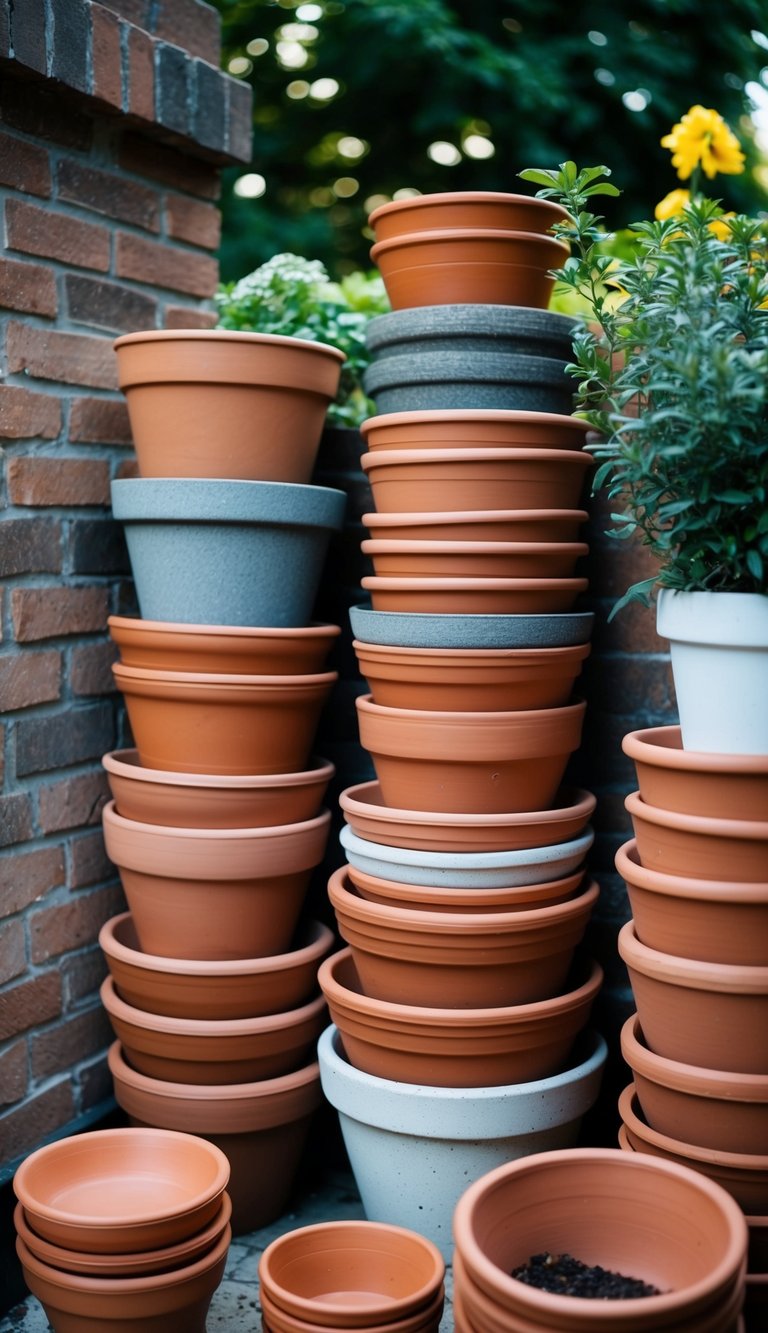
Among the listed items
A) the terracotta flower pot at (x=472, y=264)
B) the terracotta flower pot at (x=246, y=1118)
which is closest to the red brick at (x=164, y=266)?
the terracotta flower pot at (x=472, y=264)

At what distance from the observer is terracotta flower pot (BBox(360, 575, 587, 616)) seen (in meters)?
1.69

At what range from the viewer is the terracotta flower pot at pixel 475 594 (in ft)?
5.54

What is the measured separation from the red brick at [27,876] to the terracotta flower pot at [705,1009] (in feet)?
3.11

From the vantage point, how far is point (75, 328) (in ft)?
6.43

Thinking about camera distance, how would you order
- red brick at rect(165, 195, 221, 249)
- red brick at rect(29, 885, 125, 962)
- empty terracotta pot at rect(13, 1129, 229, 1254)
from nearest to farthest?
empty terracotta pot at rect(13, 1129, 229, 1254) < red brick at rect(29, 885, 125, 962) < red brick at rect(165, 195, 221, 249)

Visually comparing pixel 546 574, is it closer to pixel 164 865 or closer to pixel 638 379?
pixel 638 379

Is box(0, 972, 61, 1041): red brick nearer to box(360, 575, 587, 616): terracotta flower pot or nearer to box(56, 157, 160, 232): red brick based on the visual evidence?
box(360, 575, 587, 616): terracotta flower pot

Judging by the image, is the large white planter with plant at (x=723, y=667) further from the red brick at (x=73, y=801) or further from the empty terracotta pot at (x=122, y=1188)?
the red brick at (x=73, y=801)

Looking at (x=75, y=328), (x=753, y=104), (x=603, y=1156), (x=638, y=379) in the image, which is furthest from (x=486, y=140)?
(x=603, y=1156)

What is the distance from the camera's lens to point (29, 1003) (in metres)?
1.89

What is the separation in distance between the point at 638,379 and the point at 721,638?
1.17 ft

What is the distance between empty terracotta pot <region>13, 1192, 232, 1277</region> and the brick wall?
0.38 metres

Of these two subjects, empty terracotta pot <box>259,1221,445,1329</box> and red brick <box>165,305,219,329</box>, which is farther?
red brick <box>165,305,219,329</box>

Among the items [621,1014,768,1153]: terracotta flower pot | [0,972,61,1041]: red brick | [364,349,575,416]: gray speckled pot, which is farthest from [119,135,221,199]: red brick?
[621,1014,768,1153]: terracotta flower pot
